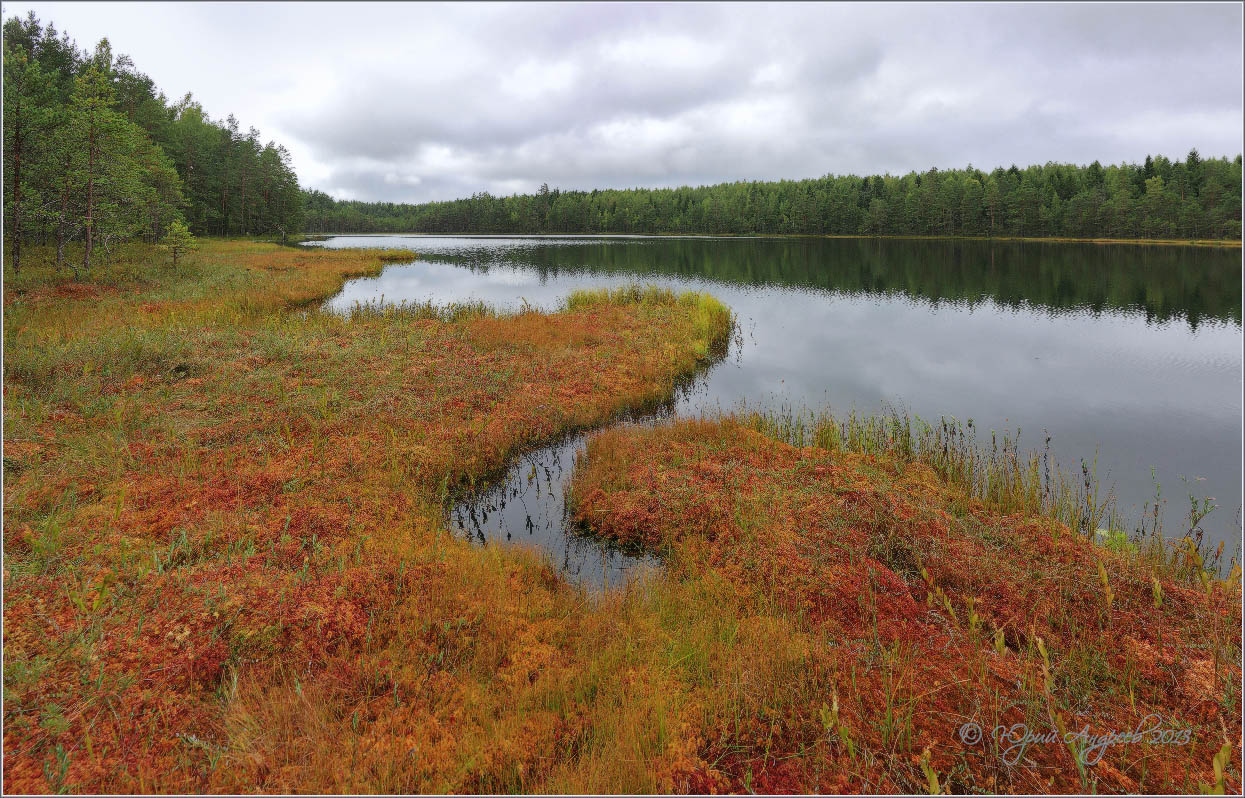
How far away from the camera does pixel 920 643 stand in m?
6.19

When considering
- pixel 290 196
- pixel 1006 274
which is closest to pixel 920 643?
pixel 1006 274

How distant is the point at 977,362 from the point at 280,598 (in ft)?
79.7

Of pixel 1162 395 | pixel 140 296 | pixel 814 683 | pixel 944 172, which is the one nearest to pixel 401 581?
pixel 814 683

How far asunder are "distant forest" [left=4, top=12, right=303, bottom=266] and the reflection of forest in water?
30466 millimetres

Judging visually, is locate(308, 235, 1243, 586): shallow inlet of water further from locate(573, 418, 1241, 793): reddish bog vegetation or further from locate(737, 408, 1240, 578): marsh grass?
locate(573, 418, 1241, 793): reddish bog vegetation

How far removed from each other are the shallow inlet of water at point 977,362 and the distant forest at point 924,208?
50.1 metres

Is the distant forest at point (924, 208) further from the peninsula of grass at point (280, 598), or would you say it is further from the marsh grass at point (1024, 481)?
the peninsula of grass at point (280, 598)

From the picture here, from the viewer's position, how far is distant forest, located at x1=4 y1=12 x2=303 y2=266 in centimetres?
2506

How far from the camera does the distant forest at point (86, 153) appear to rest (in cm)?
2506

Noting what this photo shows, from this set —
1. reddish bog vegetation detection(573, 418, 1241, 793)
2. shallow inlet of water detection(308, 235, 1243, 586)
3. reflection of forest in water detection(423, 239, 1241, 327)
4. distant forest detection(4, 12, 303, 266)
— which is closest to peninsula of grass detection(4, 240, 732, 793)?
reddish bog vegetation detection(573, 418, 1241, 793)

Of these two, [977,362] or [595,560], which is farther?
[977,362]

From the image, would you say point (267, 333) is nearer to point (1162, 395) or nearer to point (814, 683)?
point (814, 683)

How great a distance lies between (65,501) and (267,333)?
13.6 meters

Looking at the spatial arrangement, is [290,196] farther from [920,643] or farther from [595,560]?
[920,643]
